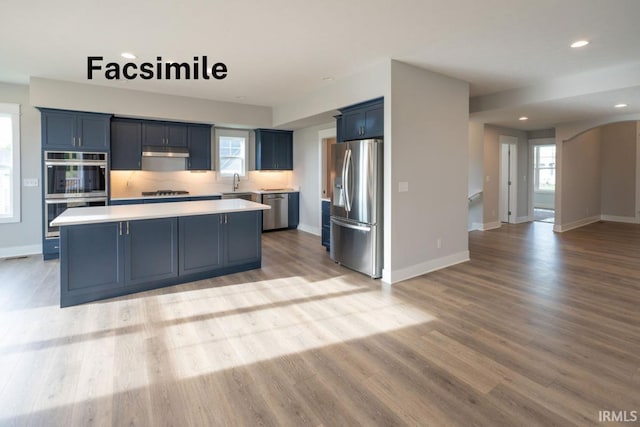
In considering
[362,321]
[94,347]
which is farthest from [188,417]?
[362,321]

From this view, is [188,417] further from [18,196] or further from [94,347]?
[18,196]

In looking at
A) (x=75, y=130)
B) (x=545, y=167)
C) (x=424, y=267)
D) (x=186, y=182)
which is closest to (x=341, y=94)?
(x=424, y=267)

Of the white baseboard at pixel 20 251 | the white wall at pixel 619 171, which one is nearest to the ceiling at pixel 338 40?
the white baseboard at pixel 20 251

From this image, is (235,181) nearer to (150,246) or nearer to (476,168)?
(150,246)

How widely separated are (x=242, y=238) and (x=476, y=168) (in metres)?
5.71

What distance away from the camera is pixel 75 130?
5.26 meters

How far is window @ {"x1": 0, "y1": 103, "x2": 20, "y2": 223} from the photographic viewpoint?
17.5ft

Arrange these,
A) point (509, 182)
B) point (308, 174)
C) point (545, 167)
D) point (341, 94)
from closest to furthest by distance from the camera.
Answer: point (341, 94), point (308, 174), point (509, 182), point (545, 167)

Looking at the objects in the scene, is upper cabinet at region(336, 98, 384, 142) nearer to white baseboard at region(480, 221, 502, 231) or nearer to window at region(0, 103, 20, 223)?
white baseboard at region(480, 221, 502, 231)

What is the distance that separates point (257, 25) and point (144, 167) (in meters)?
4.25

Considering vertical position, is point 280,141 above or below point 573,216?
above

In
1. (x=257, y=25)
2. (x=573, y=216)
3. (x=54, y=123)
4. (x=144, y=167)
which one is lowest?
(x=573, y=216)

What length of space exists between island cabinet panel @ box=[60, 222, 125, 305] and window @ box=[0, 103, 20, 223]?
3229mm

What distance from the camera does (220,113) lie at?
21.1 ft
